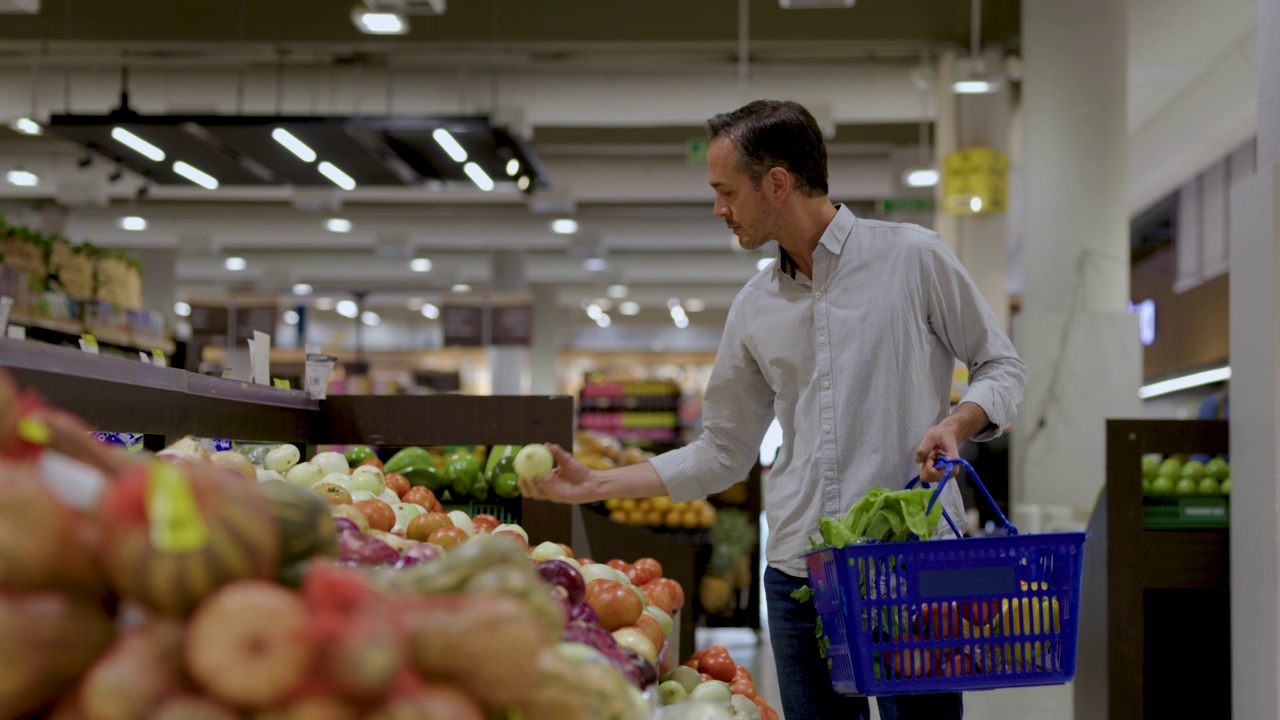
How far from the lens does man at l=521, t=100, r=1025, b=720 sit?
238 cm

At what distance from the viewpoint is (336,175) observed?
807 centimetres

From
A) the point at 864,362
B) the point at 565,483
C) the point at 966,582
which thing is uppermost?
the point at 864,362

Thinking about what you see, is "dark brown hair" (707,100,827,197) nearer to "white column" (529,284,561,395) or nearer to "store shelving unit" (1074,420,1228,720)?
"store shelving unit" (1074,420,1228,720)

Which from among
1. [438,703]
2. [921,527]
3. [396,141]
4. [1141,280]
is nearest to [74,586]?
[438,703]

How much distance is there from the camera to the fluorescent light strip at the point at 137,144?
7270mm

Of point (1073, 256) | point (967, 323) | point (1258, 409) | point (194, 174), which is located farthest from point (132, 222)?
point (967, 323)

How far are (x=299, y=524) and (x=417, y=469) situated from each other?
2477 mm

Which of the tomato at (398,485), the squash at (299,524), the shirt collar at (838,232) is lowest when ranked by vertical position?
the tomato at (398,485)

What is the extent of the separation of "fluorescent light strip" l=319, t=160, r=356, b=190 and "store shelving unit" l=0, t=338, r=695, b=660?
428cm

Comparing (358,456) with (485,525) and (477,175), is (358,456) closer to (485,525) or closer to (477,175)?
(485,525)

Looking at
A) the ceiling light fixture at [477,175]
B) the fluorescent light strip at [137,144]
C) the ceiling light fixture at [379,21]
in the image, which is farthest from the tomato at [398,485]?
the fluorescent light strip at [137,144]

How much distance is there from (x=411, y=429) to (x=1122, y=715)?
306 cm

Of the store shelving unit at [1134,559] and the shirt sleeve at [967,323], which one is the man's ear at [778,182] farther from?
the store shelving unit at [1134,559]

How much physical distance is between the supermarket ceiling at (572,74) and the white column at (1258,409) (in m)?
4.03
